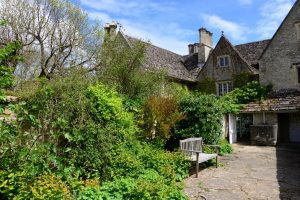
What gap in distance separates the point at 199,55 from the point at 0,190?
27.7 meters

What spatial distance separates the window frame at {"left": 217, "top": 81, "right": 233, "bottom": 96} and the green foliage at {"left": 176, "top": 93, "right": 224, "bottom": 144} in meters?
11.8

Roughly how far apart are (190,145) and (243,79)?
15377 millimetres

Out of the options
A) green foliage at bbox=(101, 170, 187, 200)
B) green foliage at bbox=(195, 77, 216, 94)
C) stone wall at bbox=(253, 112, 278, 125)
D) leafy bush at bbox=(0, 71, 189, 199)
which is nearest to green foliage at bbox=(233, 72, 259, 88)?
green foliage at bbox=(195, 77, 216, 94)

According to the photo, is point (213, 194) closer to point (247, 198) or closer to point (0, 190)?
point (247, 198)

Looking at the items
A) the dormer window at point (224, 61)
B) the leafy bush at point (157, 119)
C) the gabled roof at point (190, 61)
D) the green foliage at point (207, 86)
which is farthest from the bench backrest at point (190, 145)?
the gabled roof at point (190, 61)

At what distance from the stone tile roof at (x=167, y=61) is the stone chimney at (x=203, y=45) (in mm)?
2015

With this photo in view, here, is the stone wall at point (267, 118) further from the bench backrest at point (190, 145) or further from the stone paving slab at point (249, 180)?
the bench backrest at point (190, 145)

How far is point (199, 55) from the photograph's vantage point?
32.7 m

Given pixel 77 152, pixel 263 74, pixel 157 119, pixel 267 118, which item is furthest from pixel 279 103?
pixel 77 152

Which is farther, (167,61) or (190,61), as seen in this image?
(190,61)

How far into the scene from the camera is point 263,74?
2541cm

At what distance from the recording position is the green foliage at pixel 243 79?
1048 inches

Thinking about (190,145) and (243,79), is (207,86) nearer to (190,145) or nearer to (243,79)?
(243,79)

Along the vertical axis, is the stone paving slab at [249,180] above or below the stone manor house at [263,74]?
below
